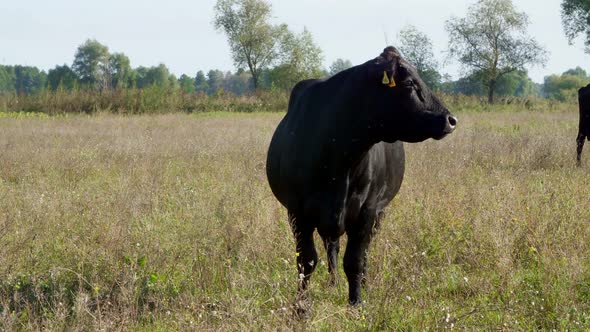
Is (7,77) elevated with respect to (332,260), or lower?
elevated

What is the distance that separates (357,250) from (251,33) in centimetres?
6347

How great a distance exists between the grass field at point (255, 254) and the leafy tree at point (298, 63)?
54582 mm

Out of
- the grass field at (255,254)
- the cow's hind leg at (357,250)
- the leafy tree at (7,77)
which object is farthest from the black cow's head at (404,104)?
the leafy tree at (7,77)

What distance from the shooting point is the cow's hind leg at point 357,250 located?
173 inches

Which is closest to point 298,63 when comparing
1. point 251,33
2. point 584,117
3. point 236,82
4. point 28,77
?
point 251,33

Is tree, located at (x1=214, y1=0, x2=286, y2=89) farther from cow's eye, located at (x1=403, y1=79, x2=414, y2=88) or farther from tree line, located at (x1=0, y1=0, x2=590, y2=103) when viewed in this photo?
cow's eye, located at (x1=403, y1=79, x2=414, y2=88)

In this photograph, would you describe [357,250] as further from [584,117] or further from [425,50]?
[425,50]

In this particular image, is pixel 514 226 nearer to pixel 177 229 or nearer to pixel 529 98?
pixel 177 229

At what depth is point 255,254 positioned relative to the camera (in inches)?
207

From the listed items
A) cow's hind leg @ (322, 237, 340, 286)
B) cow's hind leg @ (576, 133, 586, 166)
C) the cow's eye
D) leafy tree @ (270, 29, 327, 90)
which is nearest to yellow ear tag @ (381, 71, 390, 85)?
the cow's eye

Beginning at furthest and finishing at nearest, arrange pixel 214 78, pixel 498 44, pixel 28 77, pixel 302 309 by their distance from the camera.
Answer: pixel 214 78 < pixel 28 77 < pixel 498 44 < pixel 302 309

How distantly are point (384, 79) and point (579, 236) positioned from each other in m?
2.85

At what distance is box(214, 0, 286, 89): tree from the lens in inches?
2598

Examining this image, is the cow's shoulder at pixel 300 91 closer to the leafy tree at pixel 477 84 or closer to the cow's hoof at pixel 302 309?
the cow's hoof at pixel 302 309
